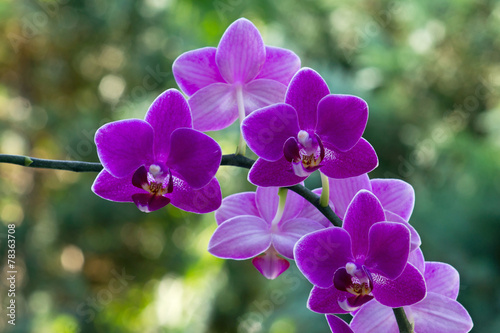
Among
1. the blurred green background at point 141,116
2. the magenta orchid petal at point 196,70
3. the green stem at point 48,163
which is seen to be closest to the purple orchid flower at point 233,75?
the magenta orchid petal at point 196,70

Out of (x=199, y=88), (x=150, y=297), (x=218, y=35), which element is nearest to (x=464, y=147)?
(x=218, y=35)

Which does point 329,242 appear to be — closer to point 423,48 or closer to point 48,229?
point 48,229

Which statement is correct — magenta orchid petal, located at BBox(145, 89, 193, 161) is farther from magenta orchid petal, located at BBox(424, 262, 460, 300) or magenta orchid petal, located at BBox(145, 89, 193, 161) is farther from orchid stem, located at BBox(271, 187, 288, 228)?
magenta orchid petal, located at BBox(424, 262, 460, 300)

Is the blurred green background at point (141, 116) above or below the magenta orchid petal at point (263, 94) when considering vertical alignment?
below

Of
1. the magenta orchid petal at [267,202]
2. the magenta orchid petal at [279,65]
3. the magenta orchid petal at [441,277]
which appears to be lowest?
the magenta orchid petal at [441,277]

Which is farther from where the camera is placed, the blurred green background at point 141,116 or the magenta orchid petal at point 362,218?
the blurred green background at point 141,116

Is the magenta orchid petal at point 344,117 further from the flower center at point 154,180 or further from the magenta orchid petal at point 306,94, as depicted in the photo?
the flower center at point 154,180

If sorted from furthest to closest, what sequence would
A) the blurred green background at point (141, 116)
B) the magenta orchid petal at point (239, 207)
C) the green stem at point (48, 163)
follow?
the blurred green background at point (141, 116) < the magenta orchid petal at point (239, 207) < the green stem at point (48, 163)
